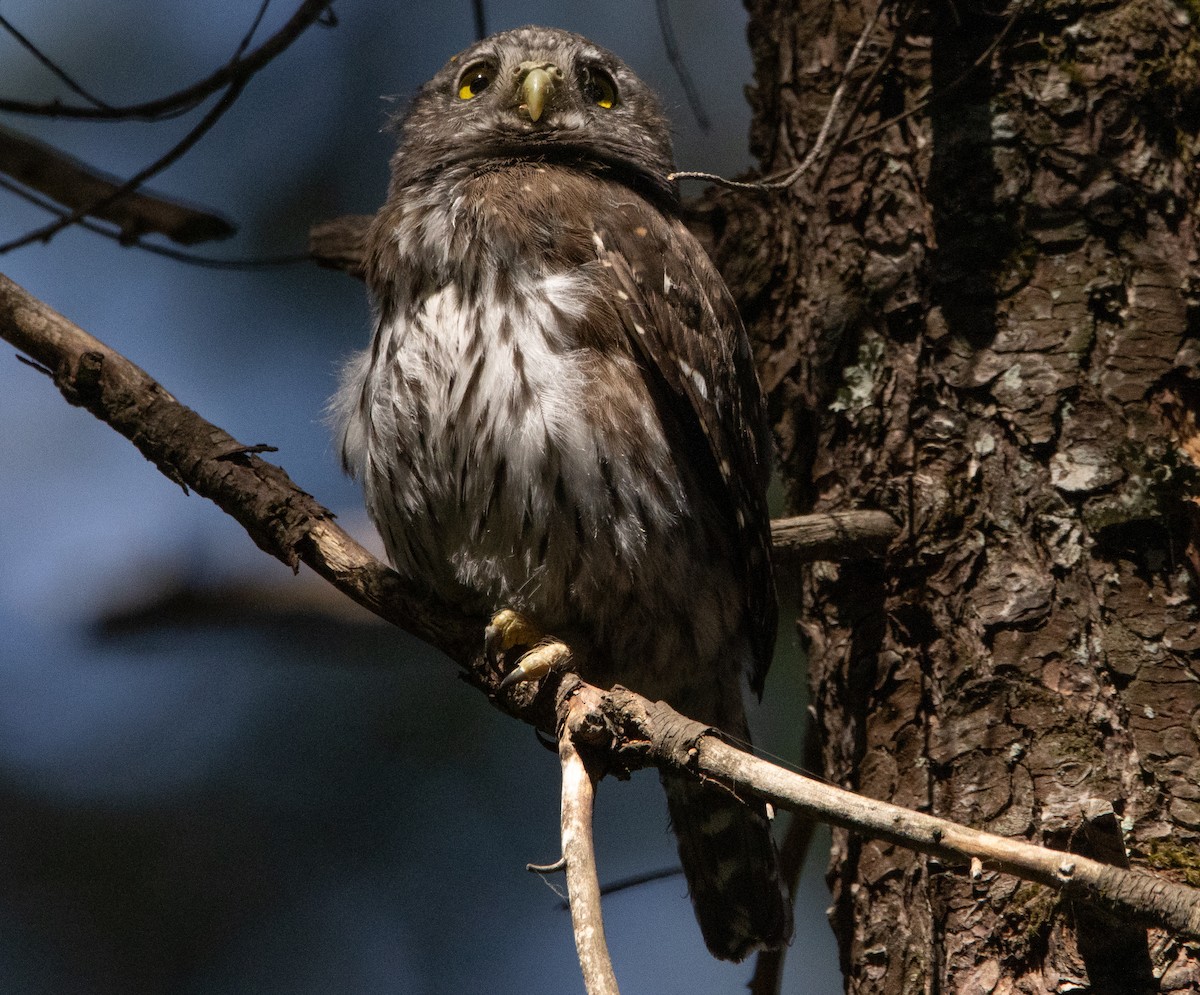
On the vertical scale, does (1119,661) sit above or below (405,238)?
below

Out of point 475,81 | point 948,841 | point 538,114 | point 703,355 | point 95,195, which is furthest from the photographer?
point 475,81

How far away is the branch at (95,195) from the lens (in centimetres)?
419

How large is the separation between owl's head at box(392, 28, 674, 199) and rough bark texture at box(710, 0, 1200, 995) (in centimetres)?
80

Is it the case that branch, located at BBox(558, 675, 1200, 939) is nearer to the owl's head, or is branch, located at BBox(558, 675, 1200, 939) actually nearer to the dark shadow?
the dark shadow

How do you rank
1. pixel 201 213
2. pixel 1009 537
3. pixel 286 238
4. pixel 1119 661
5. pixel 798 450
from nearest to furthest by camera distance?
pixel 1119 661 < pixel 1009 537 < pixel 798 450 < pixel 201 213 < pixel 286 238

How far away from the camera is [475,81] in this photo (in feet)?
13.9

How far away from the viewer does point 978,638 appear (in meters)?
2.79

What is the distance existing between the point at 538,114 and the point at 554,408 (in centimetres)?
132

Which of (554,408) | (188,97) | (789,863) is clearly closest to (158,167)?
(188,97)

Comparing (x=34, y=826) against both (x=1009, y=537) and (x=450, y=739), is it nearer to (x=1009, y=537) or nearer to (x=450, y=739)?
(x=450, y=739)

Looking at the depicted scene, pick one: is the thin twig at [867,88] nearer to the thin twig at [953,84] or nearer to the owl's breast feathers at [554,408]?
the thin twig at [953,84]

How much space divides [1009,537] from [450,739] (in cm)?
431

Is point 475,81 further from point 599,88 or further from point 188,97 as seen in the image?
point 188,97

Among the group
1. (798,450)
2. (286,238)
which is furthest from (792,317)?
(286,238)
